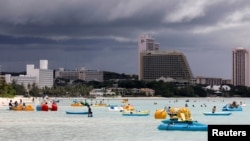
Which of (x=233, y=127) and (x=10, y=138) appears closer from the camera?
(x=233, y=127)

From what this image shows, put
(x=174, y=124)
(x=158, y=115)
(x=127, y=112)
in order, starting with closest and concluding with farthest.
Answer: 1. (x=174, y=124)
2. (x=158, y=115)
3. (x=127, y=112)

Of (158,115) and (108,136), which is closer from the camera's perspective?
(108,136)

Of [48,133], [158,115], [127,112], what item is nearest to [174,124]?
[48,133]

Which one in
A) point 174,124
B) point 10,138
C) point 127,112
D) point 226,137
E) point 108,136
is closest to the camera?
point 226,137

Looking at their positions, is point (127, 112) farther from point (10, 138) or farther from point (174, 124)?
point (10, 138)

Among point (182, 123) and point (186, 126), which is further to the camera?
point (182, 123)

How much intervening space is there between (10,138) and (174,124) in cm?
1381

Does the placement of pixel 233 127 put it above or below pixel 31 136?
above

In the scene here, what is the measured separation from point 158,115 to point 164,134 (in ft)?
76.9

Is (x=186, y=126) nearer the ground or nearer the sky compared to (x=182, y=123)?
nearer the ground

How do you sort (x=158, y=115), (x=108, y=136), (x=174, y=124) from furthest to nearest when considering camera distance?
1. (x=158, y=115)
2. (x=174, y=124)
3. (x=108, y=136)

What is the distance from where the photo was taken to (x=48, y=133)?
41.8 meters

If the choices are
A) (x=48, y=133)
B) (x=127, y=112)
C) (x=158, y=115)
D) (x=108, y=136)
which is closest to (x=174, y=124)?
(x=108, y=136)

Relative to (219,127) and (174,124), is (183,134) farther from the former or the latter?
(219,127)
